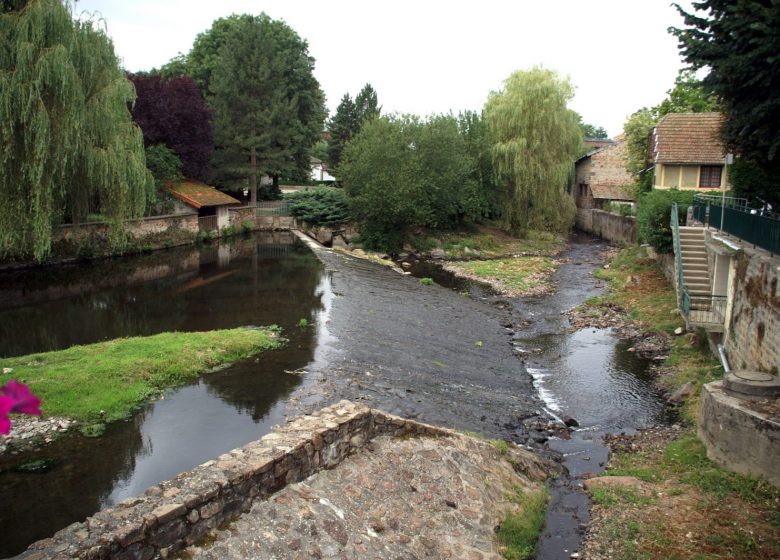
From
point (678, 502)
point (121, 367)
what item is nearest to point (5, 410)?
point (678, 502)

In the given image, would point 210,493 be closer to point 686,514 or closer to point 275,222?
point 686,514

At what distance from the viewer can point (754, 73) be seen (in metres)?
13.0

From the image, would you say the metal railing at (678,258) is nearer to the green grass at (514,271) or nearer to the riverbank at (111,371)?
the green grass at (514,271)

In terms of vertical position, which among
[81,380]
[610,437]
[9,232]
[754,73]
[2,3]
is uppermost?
[2,3]

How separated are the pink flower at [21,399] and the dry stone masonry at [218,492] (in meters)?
3.75

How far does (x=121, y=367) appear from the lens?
51.0 feet

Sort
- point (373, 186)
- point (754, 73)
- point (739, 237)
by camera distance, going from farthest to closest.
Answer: point (373, 186), point (739, 237), point (754, 73)

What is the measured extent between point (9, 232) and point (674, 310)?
81.3 feet

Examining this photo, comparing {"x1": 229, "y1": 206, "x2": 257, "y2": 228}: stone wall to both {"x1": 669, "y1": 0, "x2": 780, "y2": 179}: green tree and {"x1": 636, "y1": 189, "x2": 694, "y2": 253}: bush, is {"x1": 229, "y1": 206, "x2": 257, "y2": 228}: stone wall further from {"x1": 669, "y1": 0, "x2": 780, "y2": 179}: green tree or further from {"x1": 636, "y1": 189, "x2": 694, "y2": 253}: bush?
{"x1": 669, "y1": 0, "x2": 780, "y2": 179}: green tree

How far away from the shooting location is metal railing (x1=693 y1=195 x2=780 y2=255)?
14.2 m

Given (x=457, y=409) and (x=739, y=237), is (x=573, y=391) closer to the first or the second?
(x=457, y=409)

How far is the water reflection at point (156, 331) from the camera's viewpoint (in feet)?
34.5

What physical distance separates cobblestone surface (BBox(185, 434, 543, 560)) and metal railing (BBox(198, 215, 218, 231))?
3678 centimetres

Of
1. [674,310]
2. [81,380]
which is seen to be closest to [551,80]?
[674,310]
